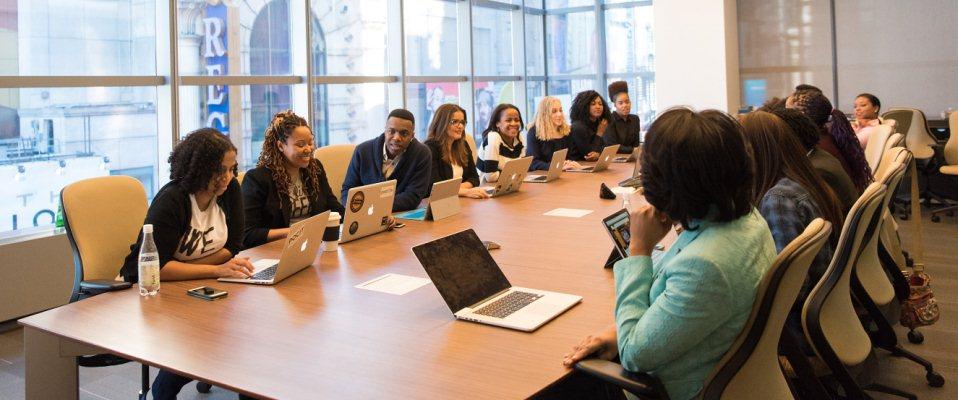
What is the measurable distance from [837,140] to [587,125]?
2.99 m

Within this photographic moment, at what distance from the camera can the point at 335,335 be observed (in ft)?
6.97

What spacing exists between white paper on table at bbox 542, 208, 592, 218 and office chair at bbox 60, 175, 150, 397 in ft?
5.97

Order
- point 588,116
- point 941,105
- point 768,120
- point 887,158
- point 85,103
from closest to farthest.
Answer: point 768,120 → point 887,158 → point 85,103 → point 588,116 → point 941,105

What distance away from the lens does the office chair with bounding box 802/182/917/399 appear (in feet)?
7.66

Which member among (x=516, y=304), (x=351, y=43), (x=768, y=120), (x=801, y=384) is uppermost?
(x=351, y=43)

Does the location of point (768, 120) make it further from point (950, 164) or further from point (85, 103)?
point (950, 164)

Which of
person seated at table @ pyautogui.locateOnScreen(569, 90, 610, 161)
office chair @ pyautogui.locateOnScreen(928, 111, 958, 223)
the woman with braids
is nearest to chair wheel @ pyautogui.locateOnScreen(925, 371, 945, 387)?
the woman with braids

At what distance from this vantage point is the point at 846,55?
9.60 metres

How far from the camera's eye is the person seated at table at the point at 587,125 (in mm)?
6730

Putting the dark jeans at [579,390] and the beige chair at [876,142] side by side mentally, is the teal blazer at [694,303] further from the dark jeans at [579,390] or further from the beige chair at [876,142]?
the beige chair at [876,142]

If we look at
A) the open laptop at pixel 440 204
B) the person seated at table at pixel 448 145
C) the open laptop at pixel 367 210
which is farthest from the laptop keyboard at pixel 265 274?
the person seated at table at pixel 448 145

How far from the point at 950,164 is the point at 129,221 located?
7108 millimetres

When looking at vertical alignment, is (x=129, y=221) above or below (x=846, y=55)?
below

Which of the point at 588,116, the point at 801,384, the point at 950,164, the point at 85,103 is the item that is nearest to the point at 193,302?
the point at 801,384
